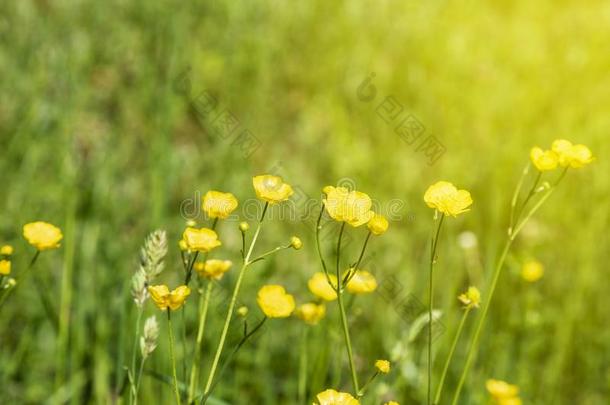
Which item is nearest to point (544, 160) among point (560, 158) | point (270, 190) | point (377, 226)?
point (560, 158)

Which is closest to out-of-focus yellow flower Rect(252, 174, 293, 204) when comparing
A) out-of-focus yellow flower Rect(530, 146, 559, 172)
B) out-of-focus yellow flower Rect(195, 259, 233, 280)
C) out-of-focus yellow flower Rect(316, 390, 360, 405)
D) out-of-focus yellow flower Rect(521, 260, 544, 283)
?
out-of-focus yellow flower Rect(195, 259, 233, 280)

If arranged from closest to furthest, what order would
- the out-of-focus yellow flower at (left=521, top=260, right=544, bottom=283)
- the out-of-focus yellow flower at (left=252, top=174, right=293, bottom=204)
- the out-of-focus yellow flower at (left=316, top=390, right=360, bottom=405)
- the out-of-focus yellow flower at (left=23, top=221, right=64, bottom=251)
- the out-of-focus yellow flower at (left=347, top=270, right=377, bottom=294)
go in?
the out-of-focus yellow flower at (left=316, top=390, right=360, bottom=405), the out-of-focus yellow flower at (left=252, top=174, right=293, bottom=204), the out-of-focus yellow flower at (left=23, top=221, right=64, bottom=251), the out-of-focus yellow flower at (left=347, top=270, right=377, bottom=294), the out-of-focus yellow flower at (left=521, top=260, right=544, bottom=283)

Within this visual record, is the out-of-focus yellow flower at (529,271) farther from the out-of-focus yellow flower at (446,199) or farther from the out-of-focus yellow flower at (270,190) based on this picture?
the out-of-focus yellow flower at (270,190)

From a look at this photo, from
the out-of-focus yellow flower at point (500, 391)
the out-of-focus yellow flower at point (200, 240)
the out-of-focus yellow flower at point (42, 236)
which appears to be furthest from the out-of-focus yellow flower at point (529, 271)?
the out-of-focus yellow flower at point (42, 236)

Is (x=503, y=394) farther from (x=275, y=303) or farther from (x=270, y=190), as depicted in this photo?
(x=270, y=190)

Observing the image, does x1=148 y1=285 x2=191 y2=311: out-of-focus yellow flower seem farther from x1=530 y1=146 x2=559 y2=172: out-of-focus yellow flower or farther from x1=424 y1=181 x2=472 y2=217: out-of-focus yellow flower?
x1=530 y1=146 x2=559 y2=172: out-of-focus yellow flower

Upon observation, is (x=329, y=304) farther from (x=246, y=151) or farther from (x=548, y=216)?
(x=548, y=216)

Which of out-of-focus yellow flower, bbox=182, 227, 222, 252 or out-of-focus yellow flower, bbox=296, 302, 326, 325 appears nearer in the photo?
out-of-focus yellow flower, bbox=182, 227, 222, 252
